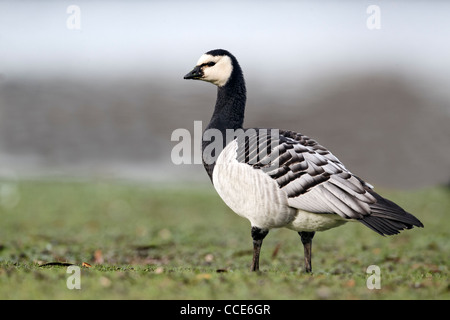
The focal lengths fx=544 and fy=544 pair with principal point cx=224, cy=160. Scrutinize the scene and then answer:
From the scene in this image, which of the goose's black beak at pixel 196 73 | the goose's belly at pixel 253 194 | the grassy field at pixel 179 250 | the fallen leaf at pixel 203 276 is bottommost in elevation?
the grassy field at pixel 179 250

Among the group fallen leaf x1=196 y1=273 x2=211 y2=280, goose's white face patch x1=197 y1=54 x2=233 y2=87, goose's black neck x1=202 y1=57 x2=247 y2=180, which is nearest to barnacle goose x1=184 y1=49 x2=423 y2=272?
goose's black neck x1=202 y1=57 x2=247 y2=180

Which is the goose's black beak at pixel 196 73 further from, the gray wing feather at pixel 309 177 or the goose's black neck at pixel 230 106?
the gray wing feather at pixel 309 177

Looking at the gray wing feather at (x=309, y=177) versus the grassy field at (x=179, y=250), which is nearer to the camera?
the grassy field at (x=179, y=250)

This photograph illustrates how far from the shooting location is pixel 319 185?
6598mm

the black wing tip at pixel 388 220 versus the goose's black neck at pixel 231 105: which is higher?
the goose's black neck at pixel 231 105

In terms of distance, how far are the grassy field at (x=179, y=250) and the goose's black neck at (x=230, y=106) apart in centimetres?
205

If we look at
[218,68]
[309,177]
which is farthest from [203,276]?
[218,68]

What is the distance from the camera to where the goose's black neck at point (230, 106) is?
26.0 feet

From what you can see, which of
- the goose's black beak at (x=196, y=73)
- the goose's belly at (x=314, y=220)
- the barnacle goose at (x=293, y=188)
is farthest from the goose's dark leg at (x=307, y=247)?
the goose's black beak at (x=196, y=73)

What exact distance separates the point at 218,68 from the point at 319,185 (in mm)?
2705

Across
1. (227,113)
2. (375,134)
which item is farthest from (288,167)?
(375,134)

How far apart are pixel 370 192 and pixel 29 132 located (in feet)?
93.3

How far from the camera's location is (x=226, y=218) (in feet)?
53.0

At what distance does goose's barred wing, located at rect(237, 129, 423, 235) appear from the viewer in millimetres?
6367
